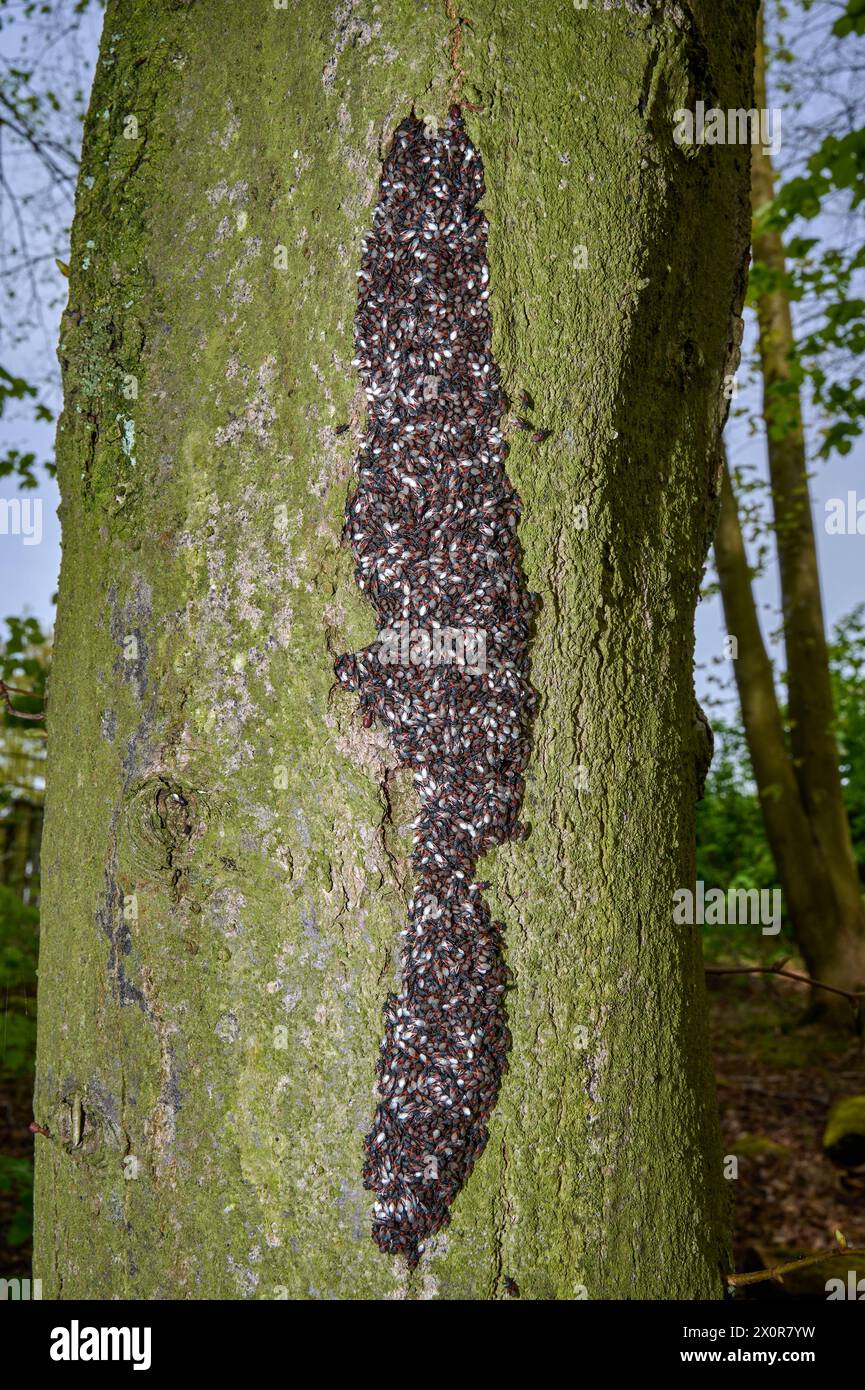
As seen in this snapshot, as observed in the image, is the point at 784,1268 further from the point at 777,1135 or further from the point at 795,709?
the point at 795,709

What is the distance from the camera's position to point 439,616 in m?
1.24

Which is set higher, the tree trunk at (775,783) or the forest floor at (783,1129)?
the tree trunk at (775,783)

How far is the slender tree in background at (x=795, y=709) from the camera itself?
24.6 ft

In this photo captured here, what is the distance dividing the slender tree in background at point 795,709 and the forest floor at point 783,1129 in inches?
23.7

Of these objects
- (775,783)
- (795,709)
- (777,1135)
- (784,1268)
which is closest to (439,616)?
(784,1268)

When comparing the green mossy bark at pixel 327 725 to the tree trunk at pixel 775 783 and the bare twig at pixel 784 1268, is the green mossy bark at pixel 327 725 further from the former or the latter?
the tree trunk at pixel 775 783

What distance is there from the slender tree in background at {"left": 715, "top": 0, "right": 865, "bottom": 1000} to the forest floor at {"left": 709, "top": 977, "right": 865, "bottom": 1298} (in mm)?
603

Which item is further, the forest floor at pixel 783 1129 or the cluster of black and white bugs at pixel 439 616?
the forest floor at pixel 783 1129

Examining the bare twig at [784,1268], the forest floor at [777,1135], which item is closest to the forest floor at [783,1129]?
the forest floor at [777,1135]

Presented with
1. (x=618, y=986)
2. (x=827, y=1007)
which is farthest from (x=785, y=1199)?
(x=618, y=986)

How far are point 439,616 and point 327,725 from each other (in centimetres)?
20

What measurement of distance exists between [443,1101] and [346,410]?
873 millimetres

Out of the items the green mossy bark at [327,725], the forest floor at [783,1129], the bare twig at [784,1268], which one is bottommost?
the forest floor at [783,1129]

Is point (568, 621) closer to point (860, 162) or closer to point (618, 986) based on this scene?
point (618, 986)
